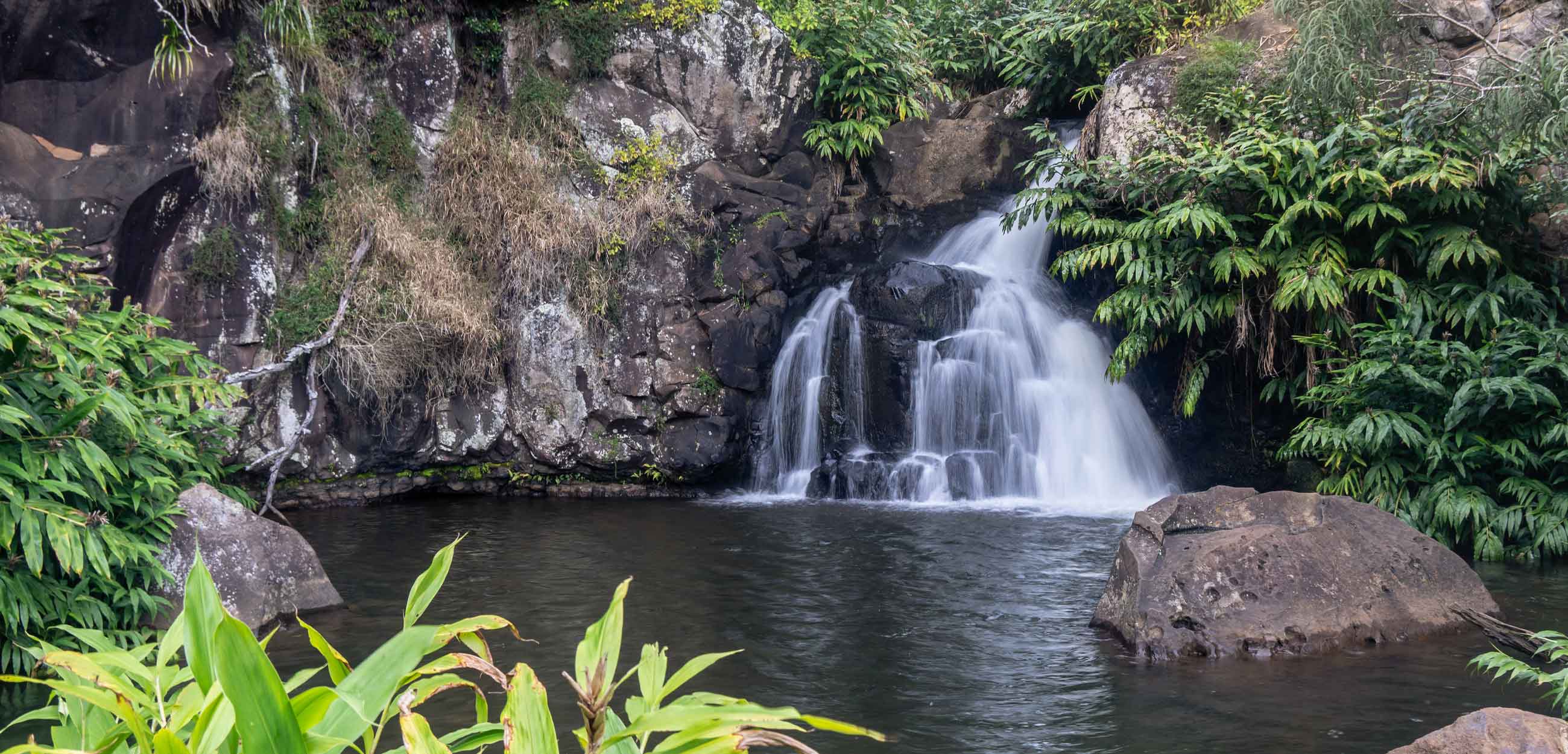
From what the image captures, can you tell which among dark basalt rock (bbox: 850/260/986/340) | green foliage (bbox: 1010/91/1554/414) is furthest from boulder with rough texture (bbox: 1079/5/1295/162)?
dark basalt rock (bbox: 850/260/986/340)

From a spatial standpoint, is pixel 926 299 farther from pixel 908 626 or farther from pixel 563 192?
pixel 908 626

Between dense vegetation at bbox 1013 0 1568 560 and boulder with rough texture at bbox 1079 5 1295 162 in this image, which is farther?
boulder with rough texture at bbox 1079 5 1295 162

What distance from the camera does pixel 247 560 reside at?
6.34 metres

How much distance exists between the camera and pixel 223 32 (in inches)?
399

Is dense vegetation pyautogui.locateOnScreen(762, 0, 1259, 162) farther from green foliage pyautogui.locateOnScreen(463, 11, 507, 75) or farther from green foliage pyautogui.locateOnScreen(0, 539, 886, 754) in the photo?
green foliage pyautogui.locateOnScreen(0, 539, 886, 754)

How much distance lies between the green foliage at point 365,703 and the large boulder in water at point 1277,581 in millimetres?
4729

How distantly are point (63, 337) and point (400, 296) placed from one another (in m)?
5.31

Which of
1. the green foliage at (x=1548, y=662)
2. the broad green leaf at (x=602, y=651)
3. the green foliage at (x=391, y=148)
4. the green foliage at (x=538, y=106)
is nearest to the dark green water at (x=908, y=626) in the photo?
the green foliage at (x=1548, y=662)

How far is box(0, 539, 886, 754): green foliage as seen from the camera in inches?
48.9

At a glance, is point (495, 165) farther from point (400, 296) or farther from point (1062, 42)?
point (1062, 42)

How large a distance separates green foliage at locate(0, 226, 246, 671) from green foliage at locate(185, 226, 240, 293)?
12.5 ft

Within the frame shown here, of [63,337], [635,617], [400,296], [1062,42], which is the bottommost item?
[635,617]

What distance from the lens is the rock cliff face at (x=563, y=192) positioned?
29.8ft

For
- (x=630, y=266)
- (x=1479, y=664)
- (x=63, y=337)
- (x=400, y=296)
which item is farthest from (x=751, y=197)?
(x=1479, y=664)
